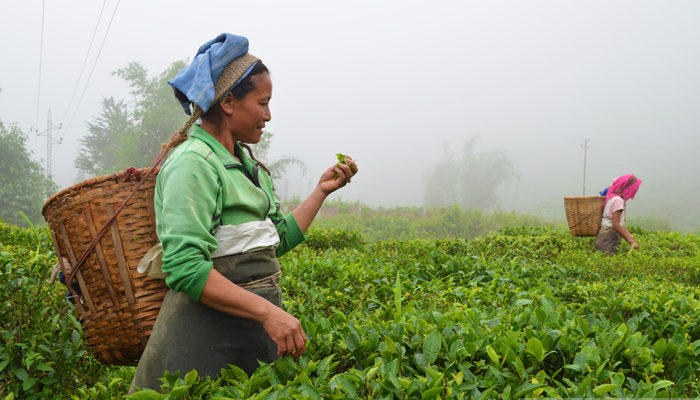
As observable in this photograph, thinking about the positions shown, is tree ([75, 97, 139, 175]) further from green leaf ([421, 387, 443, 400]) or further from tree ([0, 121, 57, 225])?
green leaf ([421, 387, 443, 400])

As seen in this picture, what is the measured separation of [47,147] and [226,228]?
47.1m

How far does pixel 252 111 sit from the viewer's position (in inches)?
72.0

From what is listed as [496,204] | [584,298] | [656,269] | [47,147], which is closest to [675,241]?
[656,269]

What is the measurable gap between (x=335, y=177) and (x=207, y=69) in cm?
75

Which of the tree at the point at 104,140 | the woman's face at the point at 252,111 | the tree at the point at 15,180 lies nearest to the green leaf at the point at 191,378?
the woman's face at the point at 252,111

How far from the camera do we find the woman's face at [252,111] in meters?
1.82

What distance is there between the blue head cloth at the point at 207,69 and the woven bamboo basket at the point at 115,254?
0.34 m

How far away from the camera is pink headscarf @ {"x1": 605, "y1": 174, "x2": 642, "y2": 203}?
263 inches

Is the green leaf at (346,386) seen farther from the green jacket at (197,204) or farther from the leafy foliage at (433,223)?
the leafy foliage at (433,223)

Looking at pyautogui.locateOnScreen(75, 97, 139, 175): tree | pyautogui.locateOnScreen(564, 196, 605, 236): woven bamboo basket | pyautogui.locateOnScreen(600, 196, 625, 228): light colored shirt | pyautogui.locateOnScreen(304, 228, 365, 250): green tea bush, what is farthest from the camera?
pyautogui.locateOnScreen(75, 97, 139, 175): tree

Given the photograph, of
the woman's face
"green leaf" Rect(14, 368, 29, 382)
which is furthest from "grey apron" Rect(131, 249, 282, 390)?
"green leaf" Rect(14, 368, 29, 382)

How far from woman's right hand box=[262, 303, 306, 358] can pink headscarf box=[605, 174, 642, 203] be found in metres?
6.50

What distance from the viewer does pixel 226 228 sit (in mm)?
1648

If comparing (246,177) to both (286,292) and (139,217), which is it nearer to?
(139,217)
